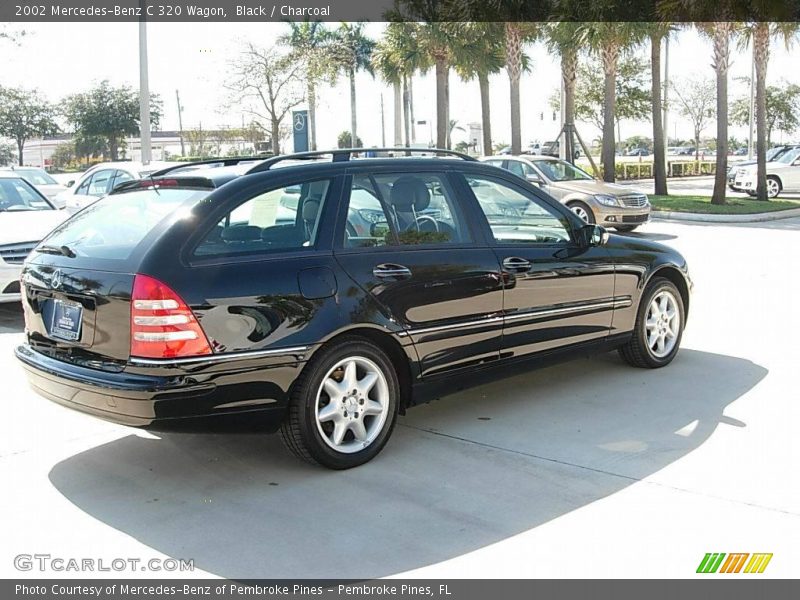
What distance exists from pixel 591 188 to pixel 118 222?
13.3 meters

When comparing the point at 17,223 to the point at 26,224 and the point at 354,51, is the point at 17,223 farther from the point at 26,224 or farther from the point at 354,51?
the point at 354,51

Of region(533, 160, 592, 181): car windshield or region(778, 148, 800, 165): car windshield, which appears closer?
region(533, 160, 592, 181): car windshield

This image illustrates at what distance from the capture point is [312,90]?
144ft

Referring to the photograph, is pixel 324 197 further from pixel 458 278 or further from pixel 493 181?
pixel 493 181

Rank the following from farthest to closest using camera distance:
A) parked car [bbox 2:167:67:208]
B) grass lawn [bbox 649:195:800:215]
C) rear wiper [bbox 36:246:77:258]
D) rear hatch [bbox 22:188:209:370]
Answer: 1. parked car [bbox 2:167:67:208]
2. grass lawn [bbox 649:195:800:215]
3. rear wiper [bbox 36:246:77:258]
4. rear hatch [bbox 22:188:209:370]

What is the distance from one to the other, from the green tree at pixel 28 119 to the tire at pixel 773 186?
1834 inches

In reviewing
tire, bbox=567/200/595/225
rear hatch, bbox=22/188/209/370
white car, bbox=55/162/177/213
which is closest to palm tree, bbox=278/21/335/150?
tire, bbox=567/200/595/225

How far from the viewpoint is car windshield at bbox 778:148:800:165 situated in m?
27.3

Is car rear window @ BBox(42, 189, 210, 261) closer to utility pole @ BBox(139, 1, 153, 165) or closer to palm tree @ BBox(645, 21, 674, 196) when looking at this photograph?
utility pole @ BBox(139, 1, 153, 165)

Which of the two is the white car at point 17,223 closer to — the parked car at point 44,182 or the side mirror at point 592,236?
the side mirror at point 592,236

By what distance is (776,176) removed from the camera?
26.8 meters

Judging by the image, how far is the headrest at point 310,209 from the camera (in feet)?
16.0

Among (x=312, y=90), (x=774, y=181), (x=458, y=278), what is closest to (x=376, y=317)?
(x=458, y=278)

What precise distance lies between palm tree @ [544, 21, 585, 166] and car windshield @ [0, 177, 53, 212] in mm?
18657
